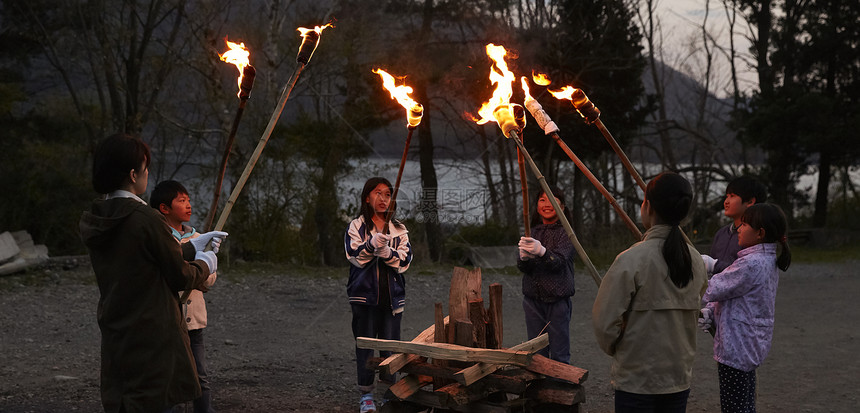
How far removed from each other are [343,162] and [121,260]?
1278cm

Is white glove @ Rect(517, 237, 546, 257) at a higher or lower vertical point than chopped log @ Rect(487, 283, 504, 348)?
higher

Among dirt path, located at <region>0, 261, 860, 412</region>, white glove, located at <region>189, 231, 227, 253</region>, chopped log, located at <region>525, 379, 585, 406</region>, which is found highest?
white glove, located at <region>189, 231, 227, 253</region>

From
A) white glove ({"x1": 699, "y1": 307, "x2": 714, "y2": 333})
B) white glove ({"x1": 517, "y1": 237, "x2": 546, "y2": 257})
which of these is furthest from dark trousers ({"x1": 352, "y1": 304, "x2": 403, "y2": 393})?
white glove ({"x1": 699, "y1": 307, "x2": 714, "y2": 333})

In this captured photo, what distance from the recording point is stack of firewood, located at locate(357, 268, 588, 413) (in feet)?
13.4

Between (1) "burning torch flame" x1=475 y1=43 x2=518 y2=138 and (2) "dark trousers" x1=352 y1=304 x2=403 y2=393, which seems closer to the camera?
(1) "burning torch flame" x1=475 y1=43 x2=518 y2=138

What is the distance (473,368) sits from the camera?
402 cm

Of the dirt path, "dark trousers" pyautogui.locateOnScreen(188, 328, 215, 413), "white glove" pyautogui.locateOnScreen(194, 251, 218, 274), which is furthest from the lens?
the dirt path

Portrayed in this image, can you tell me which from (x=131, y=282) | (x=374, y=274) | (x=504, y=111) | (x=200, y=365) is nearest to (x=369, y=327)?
(x=374, y=274)

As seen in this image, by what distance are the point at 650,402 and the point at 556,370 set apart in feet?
3.08

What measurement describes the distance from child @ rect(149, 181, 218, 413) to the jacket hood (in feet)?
4.47

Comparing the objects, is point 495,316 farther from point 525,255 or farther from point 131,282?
point 131,282

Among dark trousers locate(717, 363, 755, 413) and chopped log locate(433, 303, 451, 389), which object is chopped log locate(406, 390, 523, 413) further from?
dark trousers locate(717, 363, 755, 413)

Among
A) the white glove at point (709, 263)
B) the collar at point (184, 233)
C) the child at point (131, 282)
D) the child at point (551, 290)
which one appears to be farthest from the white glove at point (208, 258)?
the white glove at point (709, 263)

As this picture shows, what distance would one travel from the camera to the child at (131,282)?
10.4ft
